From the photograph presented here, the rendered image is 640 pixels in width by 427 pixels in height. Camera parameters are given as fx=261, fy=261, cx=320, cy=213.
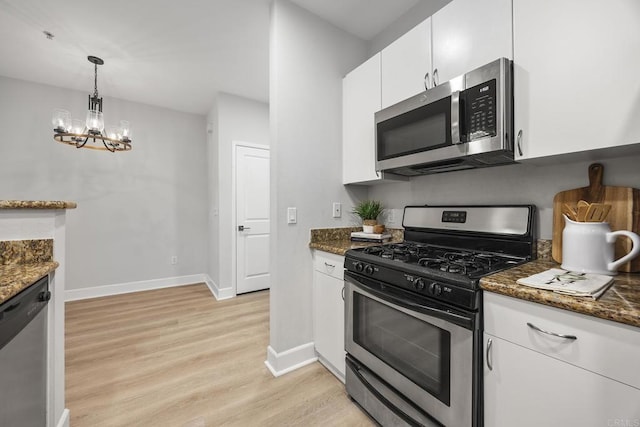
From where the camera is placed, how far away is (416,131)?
1581 millimetres

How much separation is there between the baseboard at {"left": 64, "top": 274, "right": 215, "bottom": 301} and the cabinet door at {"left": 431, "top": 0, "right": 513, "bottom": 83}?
3.76 meters

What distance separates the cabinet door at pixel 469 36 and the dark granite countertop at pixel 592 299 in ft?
3.40

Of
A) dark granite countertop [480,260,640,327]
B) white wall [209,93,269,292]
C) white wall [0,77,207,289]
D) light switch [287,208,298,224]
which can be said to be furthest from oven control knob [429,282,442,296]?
white wall [0,77,207,289]

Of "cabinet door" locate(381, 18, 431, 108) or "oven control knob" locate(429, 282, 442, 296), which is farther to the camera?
"cabinet door" locate(381, 18, 431, 108)

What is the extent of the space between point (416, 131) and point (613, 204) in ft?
3.10

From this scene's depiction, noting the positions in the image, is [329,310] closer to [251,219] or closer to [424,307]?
[424,307]

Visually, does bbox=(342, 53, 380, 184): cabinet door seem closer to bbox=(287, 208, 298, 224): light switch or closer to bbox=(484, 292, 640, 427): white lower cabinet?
bbox=(287, 208, 298, 224): light switch

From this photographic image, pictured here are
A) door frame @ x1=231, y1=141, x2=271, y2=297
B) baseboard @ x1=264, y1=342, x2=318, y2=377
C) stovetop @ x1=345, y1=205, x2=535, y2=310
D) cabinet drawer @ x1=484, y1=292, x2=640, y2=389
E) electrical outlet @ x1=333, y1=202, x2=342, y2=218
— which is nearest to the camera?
cabinet drawer @ x1=484, y1=292, x2=640, y2=389

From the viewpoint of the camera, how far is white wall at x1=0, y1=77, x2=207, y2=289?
3.16m

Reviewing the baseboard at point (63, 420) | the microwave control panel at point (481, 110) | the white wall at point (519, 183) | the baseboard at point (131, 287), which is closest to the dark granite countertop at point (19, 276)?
the baseboard at point (63, 420)

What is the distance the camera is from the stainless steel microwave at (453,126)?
1.21 metres

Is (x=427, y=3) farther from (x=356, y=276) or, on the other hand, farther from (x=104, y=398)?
(x=104, y=398)

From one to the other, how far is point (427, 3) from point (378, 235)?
1.76 metres

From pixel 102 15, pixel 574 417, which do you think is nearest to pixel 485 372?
pixel 574 417
